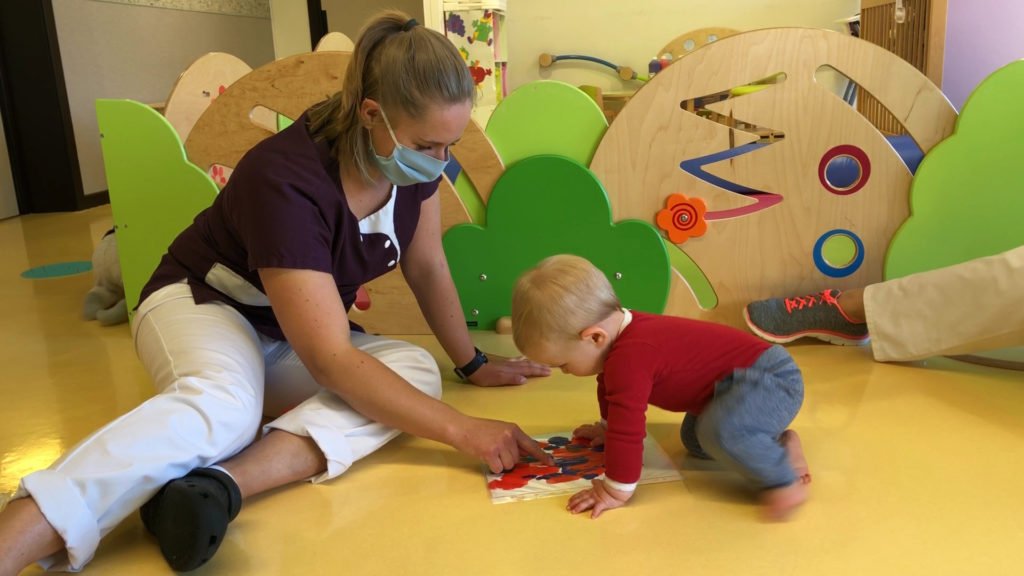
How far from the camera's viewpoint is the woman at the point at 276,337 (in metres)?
1.02

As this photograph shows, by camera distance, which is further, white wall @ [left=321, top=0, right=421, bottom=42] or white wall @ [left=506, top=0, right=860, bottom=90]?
white wall @ [left=321, top=0, right=421, bottom=42]

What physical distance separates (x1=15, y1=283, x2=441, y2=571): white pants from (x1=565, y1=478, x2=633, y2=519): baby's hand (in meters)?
0.34

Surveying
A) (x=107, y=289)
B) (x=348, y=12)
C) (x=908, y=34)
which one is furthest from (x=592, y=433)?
(x=348, y=12)

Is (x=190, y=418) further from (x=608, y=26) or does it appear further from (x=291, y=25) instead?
(x=291, y=25)

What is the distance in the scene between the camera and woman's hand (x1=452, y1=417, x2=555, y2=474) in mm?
1227

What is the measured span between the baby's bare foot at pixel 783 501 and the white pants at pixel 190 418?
0.59 m

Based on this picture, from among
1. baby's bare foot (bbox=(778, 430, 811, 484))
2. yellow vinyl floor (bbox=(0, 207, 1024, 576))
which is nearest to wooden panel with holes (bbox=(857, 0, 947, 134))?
yellow vinyl floor (bbox=(0, 207, 1024, 576))

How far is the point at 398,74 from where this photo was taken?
1.13m

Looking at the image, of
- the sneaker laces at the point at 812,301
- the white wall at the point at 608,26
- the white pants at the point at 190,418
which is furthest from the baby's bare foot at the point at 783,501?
the white wall at the point at 608,26

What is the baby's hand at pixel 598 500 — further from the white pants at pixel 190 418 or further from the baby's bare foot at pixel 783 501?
the white pants at pixel 190 418

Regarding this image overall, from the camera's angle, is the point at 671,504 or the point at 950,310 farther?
the point at 950,310

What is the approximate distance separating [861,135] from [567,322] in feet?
A: 3.32

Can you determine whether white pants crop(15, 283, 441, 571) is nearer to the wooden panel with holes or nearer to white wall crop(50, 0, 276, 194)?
the wooden panel with holes

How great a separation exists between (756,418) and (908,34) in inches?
→ 69.4
